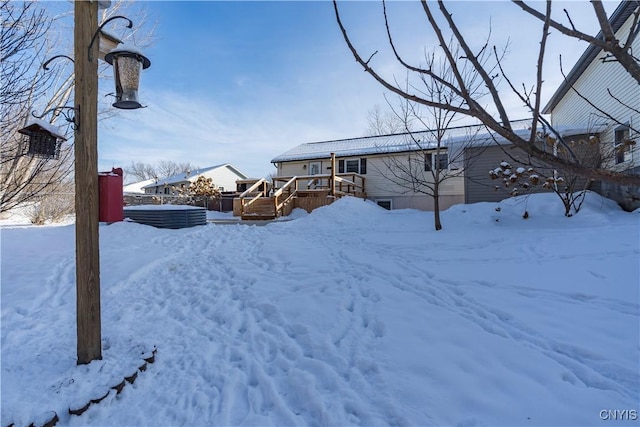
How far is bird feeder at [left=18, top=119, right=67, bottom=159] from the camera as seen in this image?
266 centimetres

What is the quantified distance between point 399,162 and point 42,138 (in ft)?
46.4

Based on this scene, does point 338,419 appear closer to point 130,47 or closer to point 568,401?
point 568,401

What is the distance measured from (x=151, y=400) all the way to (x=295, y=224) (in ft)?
26.5

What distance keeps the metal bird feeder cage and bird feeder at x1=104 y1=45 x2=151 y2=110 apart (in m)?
0.58

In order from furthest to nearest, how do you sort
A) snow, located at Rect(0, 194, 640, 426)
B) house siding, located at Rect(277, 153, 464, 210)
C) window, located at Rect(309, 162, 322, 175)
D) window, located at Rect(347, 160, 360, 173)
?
window, located at Rect(309, 162, 322, 175) < window, located at Rect(347, 160, 360, 173) < house siding, located at Rect(277, 153, 464, 210) < snow, located at Rect(0, 194, 640, 426)

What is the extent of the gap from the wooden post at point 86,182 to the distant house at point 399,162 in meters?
10.4

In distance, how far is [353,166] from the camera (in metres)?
17.5

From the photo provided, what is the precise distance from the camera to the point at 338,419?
2.06 metres

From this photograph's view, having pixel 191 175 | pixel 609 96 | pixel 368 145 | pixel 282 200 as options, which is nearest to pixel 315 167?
pixel 368 145

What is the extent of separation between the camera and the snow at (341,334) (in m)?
2.14

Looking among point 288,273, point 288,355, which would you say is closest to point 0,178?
point 288,273

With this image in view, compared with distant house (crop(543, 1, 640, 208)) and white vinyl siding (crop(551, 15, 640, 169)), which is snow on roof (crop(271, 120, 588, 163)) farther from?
distant house (crop(543, 1, 640, 208))

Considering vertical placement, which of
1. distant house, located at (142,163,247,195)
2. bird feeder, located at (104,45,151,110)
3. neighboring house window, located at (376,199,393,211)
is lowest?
neighboring house window, located at (376,199,393,211)

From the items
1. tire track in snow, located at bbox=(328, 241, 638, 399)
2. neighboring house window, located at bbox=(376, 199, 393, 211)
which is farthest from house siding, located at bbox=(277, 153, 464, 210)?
tire track in snow, located at bbox=(328, 241, 638, 399)
